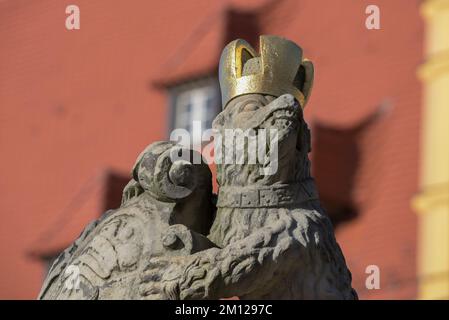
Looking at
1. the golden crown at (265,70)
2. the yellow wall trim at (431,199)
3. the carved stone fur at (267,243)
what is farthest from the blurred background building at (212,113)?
the carved stone fur at (267,243)

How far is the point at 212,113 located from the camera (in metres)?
37.8

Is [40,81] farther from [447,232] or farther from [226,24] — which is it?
[447,232]

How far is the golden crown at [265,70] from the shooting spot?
13.1 m

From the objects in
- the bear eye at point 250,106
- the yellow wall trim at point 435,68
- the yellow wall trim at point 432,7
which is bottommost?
the yellow wall trim at point 435,68

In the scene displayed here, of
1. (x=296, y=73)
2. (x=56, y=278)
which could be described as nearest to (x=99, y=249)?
(x=56, y=278)

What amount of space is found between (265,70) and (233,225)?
0.77m

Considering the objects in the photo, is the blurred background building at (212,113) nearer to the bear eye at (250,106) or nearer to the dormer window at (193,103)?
the dormer window at (193,103)

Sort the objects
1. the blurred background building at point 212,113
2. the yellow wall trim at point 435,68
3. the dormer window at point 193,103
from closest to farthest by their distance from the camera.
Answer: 1. the blurred background building at point 212,113
2. the dormer window at point 193,103
3. the yellow wall trim at point 435,68

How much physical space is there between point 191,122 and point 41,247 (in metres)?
3.08

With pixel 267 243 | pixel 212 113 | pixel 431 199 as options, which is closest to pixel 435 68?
pixel 431 199

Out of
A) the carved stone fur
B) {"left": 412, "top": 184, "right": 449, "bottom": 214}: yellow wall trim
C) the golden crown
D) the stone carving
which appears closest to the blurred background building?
{"left": 412, "top": 184, "right": 449, "bottom": 214}: yellow wall trim

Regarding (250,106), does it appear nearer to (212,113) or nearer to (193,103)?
(212,113)

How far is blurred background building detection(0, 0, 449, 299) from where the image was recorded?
1486 inches

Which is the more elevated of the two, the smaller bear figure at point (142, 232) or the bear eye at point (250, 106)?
the bear eye at point (250, 106)
